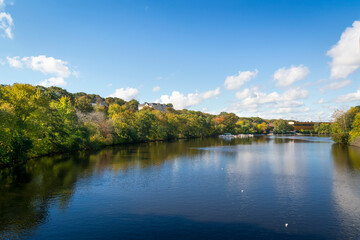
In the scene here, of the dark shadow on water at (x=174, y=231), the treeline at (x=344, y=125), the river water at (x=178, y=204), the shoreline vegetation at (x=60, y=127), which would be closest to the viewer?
the dark shadow on water at (x=174, y=231)

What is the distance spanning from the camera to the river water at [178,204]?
17.4m

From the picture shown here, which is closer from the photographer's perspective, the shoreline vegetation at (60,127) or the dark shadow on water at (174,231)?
the dark shadow on water at (174,231)

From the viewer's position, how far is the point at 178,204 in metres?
23.0

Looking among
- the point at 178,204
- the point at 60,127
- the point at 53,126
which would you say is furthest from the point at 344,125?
the point at 53,126

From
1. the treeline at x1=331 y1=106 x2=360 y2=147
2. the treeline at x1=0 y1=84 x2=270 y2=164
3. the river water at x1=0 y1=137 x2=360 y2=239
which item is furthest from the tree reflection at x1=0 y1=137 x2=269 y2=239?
the treeline at x1=331 y1=106 x2=360 y2=147

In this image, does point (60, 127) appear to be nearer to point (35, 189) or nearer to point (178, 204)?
point (35, 189)

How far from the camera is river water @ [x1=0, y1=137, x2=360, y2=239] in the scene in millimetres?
17438

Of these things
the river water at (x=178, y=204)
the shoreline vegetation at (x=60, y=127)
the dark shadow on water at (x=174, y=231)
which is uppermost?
the shoreline vegetation at (x=60, y=127)

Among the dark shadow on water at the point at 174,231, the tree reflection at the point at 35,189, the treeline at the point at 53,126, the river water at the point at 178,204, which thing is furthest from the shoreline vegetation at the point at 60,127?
the dark shadow on water at the point at 174,231

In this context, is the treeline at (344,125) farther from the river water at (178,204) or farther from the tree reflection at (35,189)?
the tree reflection at (35,189)

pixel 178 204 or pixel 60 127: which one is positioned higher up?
pixel 60 127

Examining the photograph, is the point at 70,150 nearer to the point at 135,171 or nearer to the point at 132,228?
the point at 135,171

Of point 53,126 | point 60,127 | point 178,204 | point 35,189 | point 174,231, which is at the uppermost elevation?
point 53,126

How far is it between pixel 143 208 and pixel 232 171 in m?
20.1
